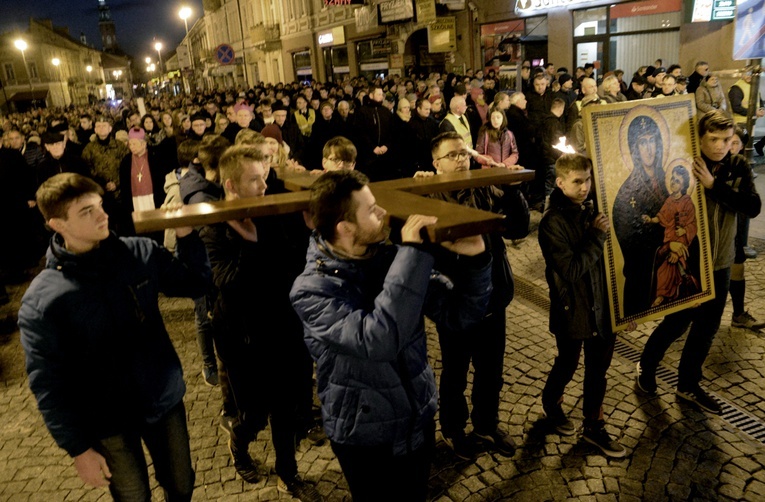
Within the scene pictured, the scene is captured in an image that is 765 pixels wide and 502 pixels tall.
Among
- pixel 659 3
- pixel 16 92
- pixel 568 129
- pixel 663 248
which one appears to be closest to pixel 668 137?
pixel 663 248

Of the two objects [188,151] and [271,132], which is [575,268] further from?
[271,132]

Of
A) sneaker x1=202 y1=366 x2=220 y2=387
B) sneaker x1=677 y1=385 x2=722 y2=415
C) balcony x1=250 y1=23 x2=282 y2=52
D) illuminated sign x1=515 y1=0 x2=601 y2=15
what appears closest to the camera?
sneaker x1=677 y1=385 x2=722 y2=415

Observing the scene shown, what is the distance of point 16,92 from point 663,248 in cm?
9296

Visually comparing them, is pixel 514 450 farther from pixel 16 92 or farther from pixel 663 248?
pixel 16 92

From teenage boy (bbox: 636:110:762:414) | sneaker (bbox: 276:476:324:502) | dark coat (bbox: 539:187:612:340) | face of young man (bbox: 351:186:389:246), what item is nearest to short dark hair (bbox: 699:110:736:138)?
teenage boy (bbox: 636:110:762:414)

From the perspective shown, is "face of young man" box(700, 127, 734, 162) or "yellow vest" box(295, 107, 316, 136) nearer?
"face of young man" box(700, 127, 734, 162)

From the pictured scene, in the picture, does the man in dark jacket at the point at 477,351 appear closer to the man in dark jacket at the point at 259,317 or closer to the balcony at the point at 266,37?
the man in dark jacket at the point at 259,317

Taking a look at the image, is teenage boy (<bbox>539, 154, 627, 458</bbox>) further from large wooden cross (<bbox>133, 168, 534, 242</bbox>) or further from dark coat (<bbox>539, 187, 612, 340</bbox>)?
large wooden cross (<bbox>133, 168, 534, 242</bbox>)

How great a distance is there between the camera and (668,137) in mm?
3654

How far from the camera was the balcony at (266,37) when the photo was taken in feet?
132

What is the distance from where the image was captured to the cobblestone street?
3475 mm

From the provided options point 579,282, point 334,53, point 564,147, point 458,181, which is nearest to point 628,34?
point 564,147

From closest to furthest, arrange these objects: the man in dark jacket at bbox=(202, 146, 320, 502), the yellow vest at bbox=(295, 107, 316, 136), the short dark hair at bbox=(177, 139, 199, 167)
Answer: the man in dark jacket at bbox=(202, 146, 320, 502), the short dark hair at bbox=(177, 139, 199, 167), the yellow vest at bbox=(295, 107, 316, 136)

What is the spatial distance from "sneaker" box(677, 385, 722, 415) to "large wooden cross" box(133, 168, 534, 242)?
2476 millimetres
